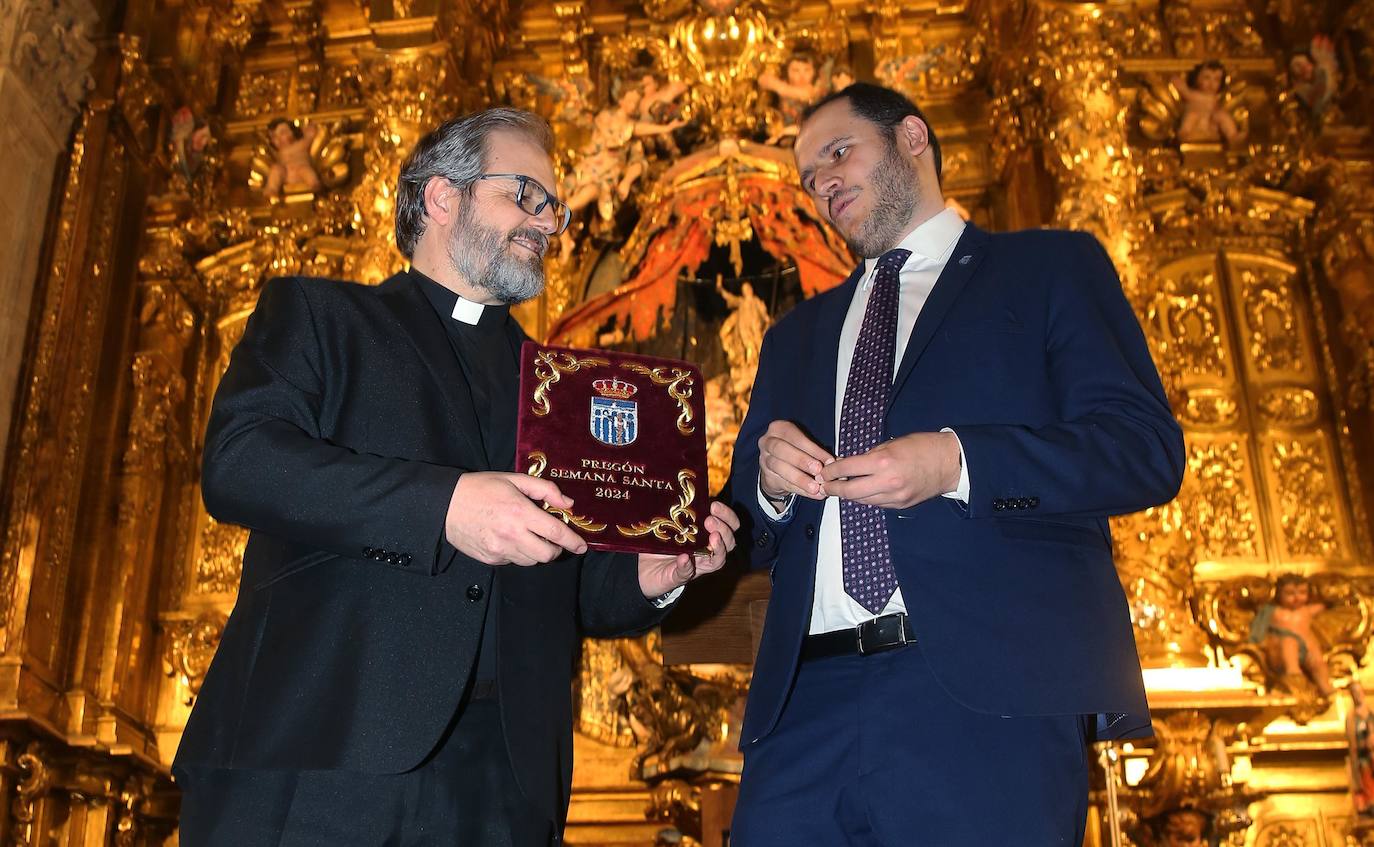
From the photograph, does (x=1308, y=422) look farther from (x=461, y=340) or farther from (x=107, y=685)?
(x=107, y=685)

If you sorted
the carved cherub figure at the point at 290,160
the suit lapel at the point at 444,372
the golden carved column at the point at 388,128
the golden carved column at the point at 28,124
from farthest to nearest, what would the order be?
the carved cherub figure at the point at 290,160 < the golden carved column at the point at 388,128 < the golden carved column at the point at 28,124 < the suit lapel at the point at 444,372

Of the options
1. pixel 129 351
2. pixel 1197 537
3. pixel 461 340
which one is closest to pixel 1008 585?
pixel 461 340

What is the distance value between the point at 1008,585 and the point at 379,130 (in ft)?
17.3

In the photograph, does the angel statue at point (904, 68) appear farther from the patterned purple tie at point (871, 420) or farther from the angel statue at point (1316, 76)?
the patterned purple tie at point (871, 420)

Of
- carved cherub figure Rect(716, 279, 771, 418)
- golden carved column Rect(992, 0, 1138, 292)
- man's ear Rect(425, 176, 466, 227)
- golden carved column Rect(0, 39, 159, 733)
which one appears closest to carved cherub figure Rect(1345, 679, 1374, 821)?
golden carved column Rect(992, 0, 1138, 292)

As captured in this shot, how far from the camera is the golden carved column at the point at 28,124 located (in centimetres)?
589

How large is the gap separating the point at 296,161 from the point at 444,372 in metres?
5.57

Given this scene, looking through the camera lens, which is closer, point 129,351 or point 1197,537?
point 1197,537

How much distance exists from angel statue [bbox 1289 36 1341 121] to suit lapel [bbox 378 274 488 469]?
20.1ft

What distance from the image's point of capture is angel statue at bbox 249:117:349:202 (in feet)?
24.1

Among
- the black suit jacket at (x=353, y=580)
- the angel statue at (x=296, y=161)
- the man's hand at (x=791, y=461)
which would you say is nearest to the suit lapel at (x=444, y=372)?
the black suit jacket at (x=353, y=580)

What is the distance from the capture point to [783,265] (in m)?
6.80

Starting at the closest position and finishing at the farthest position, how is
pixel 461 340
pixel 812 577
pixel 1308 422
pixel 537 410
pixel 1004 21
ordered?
pixel 537 410, pixel 812 577, pixel 461 340, pixel 1308 422, pixel 1004 21

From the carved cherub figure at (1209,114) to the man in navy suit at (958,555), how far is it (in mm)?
5151
